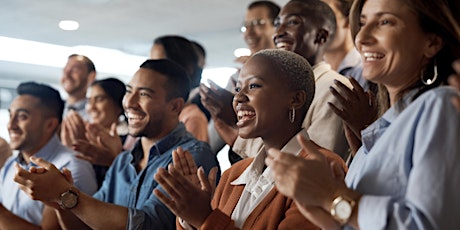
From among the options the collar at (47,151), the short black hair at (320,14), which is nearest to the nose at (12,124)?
the collar at (47,151)

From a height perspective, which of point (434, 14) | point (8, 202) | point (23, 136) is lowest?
point (8, 202)

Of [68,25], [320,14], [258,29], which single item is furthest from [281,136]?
[68,25]

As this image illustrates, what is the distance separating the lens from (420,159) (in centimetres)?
97

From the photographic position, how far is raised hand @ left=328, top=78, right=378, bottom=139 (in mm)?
1573

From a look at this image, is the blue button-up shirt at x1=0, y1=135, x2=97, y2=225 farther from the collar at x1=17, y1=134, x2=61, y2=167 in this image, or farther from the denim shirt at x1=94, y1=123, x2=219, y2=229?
the denim shirt at x1=94, y1=123, x2=219, y2=229

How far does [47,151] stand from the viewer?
2.83m

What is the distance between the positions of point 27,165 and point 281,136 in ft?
5.24

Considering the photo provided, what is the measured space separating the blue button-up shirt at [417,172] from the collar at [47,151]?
199 centimetres

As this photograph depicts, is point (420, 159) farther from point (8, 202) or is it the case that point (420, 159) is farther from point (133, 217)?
point (8, 202)

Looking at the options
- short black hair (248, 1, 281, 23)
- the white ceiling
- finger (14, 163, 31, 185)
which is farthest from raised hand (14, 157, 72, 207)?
the white ceiling

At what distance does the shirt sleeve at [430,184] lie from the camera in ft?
3.10

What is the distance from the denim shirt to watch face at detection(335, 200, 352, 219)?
40.0 inches

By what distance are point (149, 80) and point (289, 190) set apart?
138 centimetres

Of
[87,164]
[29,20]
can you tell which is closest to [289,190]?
[87,164]
